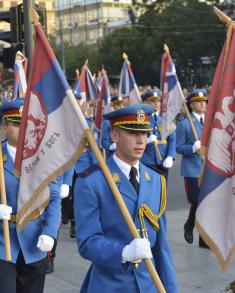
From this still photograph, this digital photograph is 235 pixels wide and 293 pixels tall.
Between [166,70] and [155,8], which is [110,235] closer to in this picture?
[166,70]

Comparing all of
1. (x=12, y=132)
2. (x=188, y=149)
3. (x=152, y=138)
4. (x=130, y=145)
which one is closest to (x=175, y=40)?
(x=152, y=138)

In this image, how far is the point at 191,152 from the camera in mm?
9125

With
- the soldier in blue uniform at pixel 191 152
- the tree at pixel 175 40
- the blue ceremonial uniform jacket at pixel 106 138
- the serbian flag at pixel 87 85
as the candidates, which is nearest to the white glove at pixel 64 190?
the soldier in blue uniform at pixel 191 152

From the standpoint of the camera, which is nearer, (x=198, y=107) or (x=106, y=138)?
(x=198, y=107)

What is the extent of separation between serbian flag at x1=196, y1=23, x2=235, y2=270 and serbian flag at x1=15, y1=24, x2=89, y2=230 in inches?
29.2

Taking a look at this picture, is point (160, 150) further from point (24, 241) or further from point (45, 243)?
point (45, 243)

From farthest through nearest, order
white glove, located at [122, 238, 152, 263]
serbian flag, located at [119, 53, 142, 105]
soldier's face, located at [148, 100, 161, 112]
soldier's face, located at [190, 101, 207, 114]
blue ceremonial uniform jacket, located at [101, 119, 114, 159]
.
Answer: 1. serbian flag, located at [119, 53, 142, 105]
2. blue ceremonial uniform jacket, located at [101, 119, 114, 159]
3. soldier's face, located at [148, 100, 161, 112]
4. soldier's face, located at [190, 101, 207, 114]
5. white glove, located at [122, 238, 152, 263]

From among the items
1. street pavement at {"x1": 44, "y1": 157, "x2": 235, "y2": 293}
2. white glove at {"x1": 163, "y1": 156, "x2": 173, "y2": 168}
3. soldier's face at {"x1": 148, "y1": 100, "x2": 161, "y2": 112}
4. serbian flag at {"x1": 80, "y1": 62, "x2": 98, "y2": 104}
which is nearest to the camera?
street pavement at {"x1": 44, "y1": 157, "x2": 235, "y2": 293}

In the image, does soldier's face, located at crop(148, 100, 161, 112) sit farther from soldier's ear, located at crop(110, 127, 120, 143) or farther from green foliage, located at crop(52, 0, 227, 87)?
green foliage, located at crop(52, 0, 227, 87)

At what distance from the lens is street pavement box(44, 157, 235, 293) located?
6922 mm

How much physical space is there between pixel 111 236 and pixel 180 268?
374 centimetres

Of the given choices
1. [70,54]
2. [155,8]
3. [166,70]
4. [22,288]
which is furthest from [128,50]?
[22,288]

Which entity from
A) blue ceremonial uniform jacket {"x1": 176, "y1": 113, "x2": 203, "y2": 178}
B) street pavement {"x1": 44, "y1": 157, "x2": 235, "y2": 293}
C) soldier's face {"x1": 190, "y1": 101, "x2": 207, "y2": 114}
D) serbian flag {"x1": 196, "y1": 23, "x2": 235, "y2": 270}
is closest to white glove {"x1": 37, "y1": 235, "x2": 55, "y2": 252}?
serbian flag {"x1": 196, "y1": 23, "x2": 235, "y2": 270}

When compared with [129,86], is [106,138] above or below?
below
